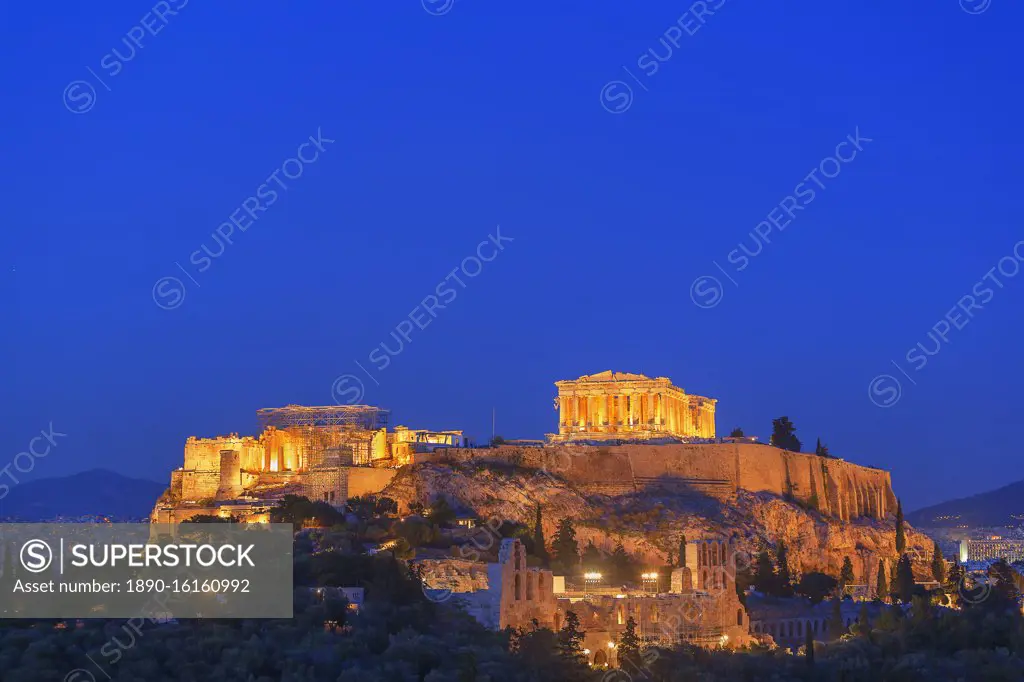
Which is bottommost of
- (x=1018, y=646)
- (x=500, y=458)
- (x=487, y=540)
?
(x=1018, y=646)

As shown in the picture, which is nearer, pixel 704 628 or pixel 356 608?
pixel 356 608

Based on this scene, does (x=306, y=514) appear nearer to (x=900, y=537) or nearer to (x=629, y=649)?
(x=629, y=649)

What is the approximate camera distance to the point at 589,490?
72.6 m

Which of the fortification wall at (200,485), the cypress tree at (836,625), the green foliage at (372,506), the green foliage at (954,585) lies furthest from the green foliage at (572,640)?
the fortification wall at (200,485)

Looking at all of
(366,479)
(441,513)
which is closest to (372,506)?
(441,513)

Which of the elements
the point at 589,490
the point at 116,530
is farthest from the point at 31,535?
the point at 589,490

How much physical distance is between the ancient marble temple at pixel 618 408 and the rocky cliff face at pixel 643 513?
6.50 m

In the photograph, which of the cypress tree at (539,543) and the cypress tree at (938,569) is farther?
the cypress tree at (938,569)

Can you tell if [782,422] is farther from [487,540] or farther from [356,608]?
[356,608]

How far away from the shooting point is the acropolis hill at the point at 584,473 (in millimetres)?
69500

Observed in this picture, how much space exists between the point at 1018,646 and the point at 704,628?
9679 mm

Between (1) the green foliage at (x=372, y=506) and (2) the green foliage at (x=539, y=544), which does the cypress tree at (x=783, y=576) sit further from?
(1) the green foliage at (x=372, y=506)

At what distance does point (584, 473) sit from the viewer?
2904 inches

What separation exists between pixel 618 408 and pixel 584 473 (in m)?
7.28
